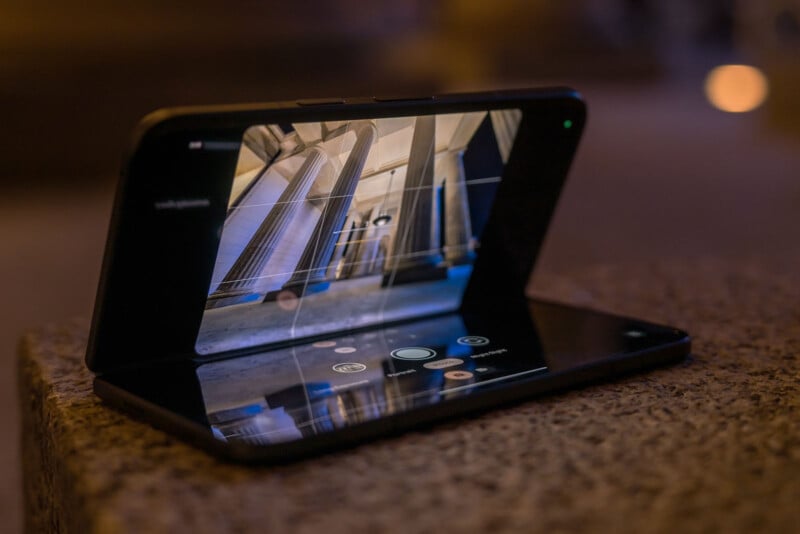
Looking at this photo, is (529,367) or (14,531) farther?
(14,531)

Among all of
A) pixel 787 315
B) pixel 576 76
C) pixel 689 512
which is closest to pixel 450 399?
pixel 689 512

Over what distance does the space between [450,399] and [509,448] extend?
0.05 meters

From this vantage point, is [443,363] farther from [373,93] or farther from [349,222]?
[373,93]

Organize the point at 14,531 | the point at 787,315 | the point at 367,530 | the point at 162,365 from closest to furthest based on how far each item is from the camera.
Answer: the point at 367,530, the point at 162,365, the point at 787,315, the point at 14,531

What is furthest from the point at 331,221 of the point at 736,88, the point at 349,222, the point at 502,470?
the point at 736,88

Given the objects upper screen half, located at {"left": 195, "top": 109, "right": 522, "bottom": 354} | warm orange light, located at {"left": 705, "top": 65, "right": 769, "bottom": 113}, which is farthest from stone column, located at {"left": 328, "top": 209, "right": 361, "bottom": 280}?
warm orange light, located at {"left": 705, "top": 65, "right": 769, "bottom": 113}

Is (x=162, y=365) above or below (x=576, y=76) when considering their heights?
below

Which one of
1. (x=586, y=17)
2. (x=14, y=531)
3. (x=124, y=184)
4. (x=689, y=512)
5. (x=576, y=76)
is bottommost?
(x=14, y=531)

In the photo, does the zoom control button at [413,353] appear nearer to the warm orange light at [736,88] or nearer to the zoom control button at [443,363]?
the zoom control button at [443,363]

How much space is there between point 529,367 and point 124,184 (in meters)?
0.29

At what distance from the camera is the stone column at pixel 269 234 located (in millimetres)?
628

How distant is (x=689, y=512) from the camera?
1.36 ft

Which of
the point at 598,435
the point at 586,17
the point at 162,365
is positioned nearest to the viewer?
the point at 598,435

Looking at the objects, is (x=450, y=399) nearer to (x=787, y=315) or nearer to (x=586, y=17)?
(x=787, y=315)
